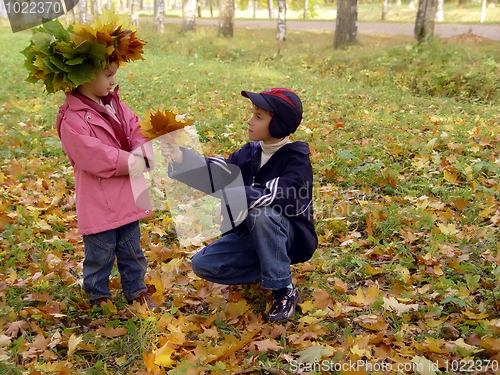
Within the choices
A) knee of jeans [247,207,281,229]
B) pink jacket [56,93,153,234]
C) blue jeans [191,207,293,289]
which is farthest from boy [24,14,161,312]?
knee of jeans [247,207,281,229]

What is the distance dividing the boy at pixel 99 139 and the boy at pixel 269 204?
35cm

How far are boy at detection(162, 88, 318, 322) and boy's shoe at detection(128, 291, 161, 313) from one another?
421 millimetres

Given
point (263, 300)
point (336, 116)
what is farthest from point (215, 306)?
point (336, 116)

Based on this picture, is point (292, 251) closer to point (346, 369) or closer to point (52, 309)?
point (346, 369)

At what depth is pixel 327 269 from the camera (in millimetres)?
3498

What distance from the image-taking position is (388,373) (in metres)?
2.33

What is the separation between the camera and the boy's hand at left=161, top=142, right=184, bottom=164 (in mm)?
2627

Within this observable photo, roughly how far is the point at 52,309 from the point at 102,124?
1371 mm

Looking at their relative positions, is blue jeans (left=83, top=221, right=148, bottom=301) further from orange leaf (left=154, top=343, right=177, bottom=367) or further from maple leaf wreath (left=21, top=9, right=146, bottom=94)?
maple leaf wreath (left=21, top=9, right=146, bottom=94)

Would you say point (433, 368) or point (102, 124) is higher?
point (102, 124)

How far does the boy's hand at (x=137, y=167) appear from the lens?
270cm

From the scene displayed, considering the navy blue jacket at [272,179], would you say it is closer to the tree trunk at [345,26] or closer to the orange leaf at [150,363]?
the orange leaf at [150,363]

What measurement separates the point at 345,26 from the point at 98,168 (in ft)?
47.3

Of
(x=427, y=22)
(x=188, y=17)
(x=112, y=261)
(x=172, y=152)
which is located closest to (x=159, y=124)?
(x=172, y=152)
